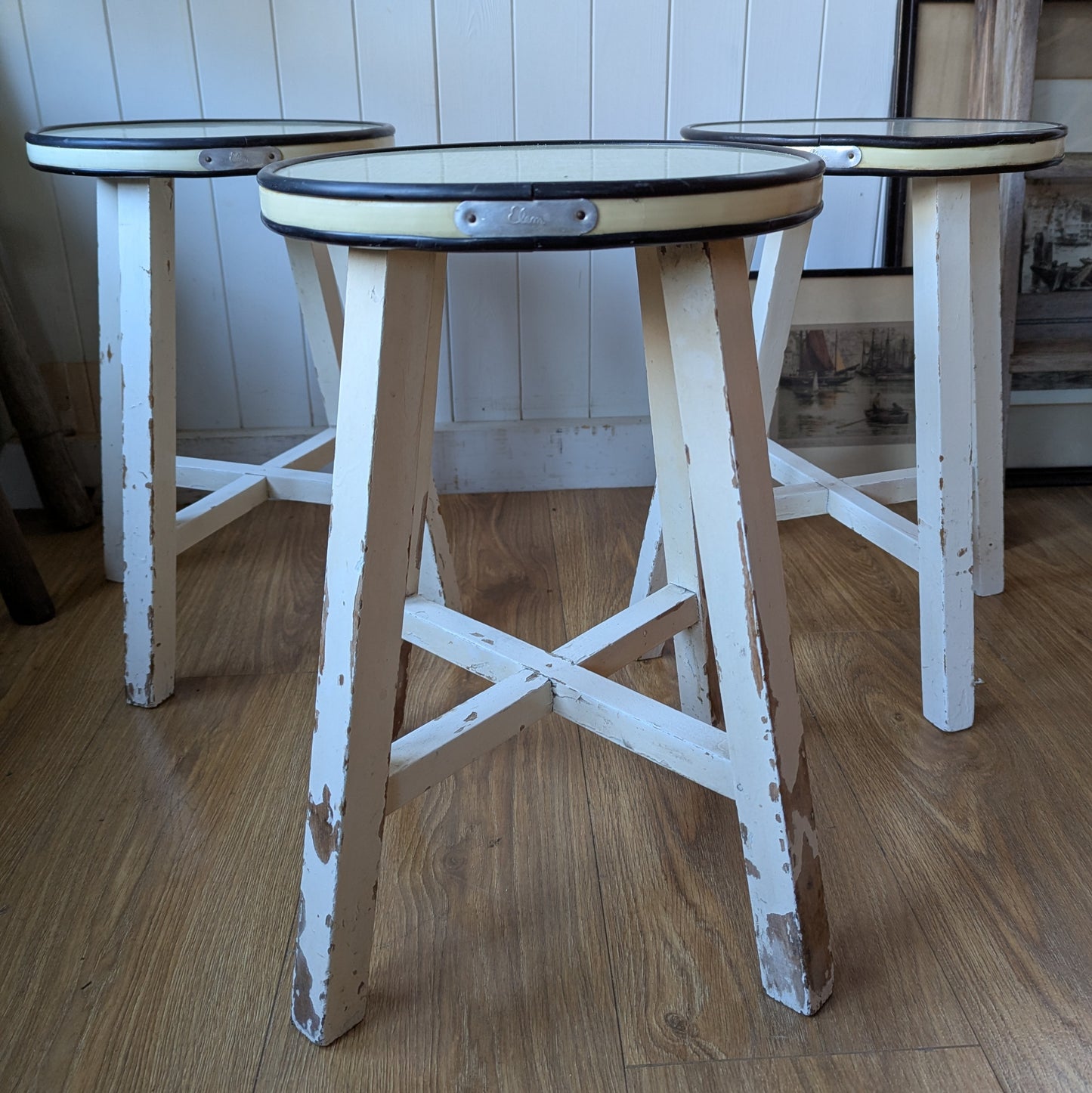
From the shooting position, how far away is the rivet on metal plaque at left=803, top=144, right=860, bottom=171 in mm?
934

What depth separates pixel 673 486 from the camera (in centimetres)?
96

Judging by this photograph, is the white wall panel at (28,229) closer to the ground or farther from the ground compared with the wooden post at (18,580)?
farther from the ground

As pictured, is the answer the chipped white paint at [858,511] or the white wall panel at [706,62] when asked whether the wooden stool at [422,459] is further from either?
the white wall panel at [706,62]

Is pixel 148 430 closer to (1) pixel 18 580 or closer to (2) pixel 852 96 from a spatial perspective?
(1) pixel 18 580

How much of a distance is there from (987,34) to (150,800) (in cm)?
145

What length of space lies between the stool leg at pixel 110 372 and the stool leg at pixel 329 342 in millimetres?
209

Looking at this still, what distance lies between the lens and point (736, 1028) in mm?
764

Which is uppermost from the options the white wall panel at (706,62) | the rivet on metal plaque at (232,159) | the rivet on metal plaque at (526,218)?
the white wall panel at (706,62)

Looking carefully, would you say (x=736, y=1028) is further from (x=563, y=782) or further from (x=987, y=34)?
(x=987, y=34)

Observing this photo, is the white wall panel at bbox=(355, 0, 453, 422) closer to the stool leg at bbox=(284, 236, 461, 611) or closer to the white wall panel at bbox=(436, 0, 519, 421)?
the white wall panel at bbox=(436, 0, 519, 421)

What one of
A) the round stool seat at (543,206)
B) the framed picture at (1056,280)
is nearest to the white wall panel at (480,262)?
the framed picture at (1056,280)

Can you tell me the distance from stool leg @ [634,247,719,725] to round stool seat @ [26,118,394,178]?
1.15ft

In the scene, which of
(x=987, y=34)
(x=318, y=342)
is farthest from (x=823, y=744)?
(x=987, y=34)

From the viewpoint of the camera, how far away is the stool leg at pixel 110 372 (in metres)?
1.21
